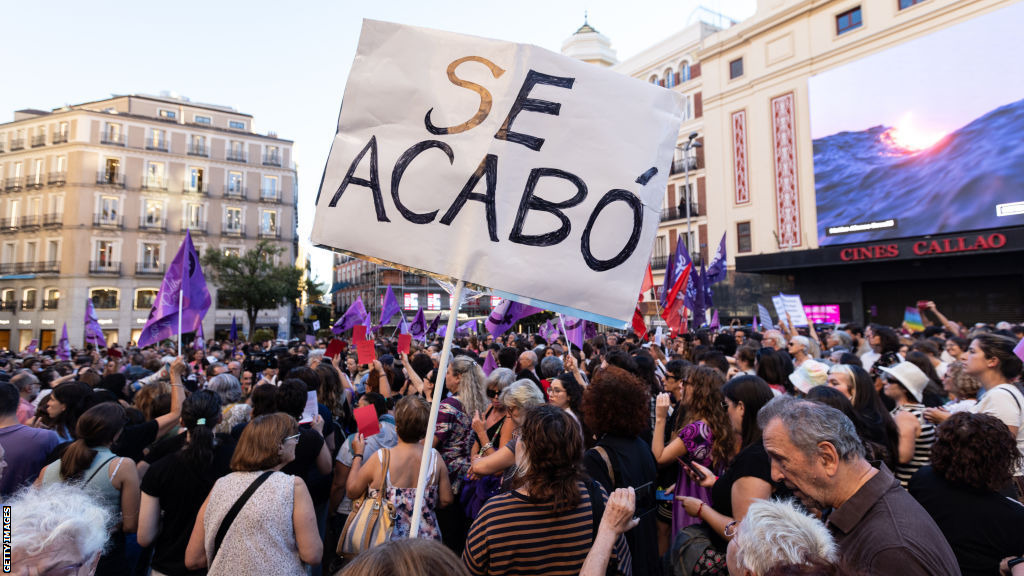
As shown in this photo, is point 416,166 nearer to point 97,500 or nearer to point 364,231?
point 364,231

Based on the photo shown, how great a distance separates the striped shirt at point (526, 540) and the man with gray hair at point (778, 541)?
758mm

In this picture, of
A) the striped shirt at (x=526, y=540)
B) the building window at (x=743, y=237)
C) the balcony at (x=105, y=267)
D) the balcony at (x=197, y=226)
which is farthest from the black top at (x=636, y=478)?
the balcony at (x=105, y=267)

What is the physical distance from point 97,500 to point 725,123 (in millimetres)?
31693

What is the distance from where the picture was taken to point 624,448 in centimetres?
311

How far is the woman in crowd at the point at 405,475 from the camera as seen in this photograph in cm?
318

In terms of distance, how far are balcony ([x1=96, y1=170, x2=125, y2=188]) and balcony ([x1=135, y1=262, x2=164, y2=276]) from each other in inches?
252

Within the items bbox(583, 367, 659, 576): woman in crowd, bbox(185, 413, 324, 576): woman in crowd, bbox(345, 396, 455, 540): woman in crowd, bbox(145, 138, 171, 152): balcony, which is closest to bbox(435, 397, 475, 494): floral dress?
bbox(345, 396, 455, 540): woman in crowd

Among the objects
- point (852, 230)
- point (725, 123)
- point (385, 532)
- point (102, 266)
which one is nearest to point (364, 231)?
point (385, 532)

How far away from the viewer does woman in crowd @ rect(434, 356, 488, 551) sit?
3.78 metres

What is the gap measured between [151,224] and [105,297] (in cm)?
649

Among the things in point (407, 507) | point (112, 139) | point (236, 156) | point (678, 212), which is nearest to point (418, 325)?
point (407, 507)

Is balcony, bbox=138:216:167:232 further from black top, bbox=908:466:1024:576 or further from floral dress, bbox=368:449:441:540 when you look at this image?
black top, bbox=908:466:1024:576

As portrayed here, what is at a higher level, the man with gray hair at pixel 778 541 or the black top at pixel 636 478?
the man with gray hair at pixel 778 541

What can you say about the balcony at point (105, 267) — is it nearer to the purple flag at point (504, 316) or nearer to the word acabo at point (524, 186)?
the purple flag at point (504, 316)
